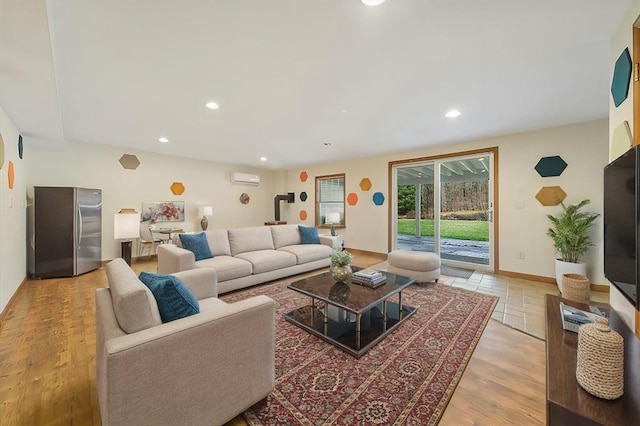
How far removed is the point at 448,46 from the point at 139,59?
243 centimetres

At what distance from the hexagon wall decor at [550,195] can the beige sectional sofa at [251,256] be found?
329 centimetres

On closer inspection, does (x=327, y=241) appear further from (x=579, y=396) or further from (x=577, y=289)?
(x=579, y=396)

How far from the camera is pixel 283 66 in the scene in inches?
82.8

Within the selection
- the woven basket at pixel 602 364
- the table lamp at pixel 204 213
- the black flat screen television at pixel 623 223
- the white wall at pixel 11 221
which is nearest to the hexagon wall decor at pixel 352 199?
the table lamp at pixel 204 213

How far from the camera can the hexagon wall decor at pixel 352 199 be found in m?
5.95

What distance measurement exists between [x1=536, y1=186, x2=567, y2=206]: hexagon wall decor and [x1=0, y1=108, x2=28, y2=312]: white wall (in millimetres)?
6613

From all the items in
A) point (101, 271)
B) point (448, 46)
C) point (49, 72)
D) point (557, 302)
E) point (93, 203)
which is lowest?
point (101, 271)

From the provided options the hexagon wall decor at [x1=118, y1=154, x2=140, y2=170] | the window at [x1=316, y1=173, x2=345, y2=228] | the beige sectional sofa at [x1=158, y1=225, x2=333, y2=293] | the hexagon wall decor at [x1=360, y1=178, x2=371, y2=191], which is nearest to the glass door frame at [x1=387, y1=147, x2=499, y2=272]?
the hexagon wall decor at [x1=360, y1=178, x2=371, y2=191]

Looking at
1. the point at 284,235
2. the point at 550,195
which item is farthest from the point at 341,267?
the point at 550,195

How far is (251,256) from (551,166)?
4.52m

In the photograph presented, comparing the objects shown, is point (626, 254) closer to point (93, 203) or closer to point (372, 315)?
point (372, 315)

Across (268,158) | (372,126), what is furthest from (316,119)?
(268,158)

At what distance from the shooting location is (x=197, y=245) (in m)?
3.23

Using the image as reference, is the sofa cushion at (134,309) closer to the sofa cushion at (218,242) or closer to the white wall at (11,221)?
the sofa cushion at (218,242)
